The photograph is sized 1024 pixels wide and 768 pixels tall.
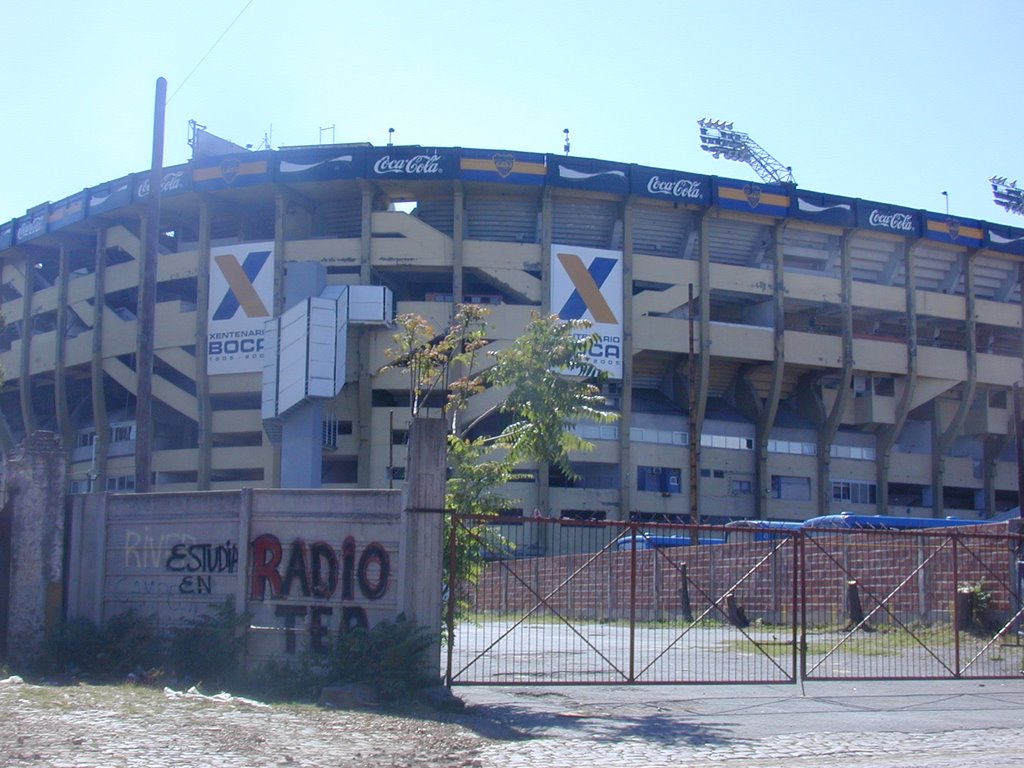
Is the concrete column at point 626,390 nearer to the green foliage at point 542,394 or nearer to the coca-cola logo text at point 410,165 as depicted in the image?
the coca-cola logo text at point 410,165

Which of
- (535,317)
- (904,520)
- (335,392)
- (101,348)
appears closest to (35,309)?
(101,348)

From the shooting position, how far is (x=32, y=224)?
194ft

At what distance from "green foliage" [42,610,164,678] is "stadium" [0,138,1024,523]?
3056cm

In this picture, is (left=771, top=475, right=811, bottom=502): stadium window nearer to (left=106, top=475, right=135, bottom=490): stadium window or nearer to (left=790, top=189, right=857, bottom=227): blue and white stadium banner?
(left=790, top=189, right=857, bottom=227): blue and white stadium banner

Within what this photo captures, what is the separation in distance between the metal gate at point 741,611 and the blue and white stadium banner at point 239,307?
84.2ft

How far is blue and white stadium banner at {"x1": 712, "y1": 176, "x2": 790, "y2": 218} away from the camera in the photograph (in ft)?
173

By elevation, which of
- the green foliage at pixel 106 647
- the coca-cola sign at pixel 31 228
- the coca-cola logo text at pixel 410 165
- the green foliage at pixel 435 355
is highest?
the coca-cola logo text at pixel 410 165

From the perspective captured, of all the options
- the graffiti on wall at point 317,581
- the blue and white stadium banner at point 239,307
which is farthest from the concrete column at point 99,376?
the graffiti on wall at point 317,581

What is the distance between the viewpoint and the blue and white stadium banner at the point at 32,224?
58188mm

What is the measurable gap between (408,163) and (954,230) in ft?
94.2

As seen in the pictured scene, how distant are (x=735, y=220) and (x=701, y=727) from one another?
45056mm

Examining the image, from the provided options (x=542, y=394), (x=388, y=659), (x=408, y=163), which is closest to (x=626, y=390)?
(x=408, y=163)

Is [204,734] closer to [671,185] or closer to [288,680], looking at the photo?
[288,680]

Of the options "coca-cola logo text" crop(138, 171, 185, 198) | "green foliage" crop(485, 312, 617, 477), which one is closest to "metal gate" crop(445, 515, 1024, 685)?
"green foliage" crop(485, 312, 617, 477)
